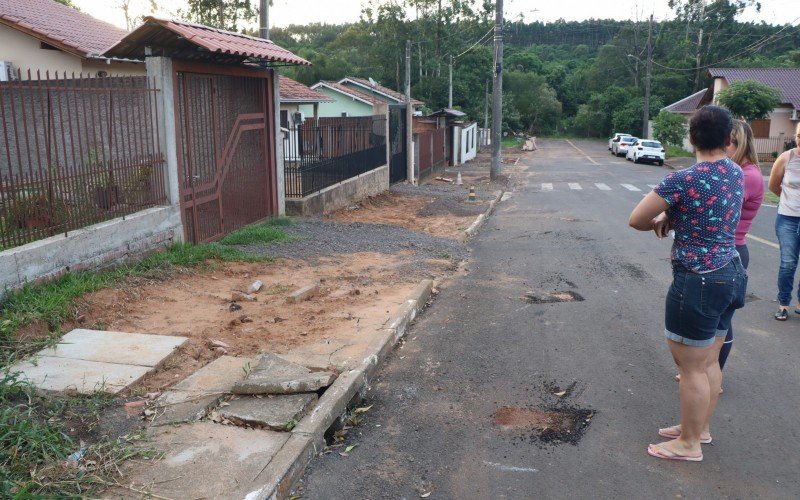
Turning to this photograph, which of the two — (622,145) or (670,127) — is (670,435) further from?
(670,127)

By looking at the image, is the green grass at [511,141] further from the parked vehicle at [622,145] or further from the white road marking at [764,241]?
the white road marking at [764,241]

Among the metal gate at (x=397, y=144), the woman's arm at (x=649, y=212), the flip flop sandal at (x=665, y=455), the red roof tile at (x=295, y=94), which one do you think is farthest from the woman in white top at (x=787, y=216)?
the red roof tile at (x=295, y=94)

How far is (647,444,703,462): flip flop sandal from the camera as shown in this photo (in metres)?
3.88

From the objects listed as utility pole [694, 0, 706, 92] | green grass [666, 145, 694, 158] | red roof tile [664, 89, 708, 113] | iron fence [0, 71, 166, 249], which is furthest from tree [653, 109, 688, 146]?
iron fence [0, 71, 166, 249]

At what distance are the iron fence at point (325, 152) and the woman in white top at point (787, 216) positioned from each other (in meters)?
8.72

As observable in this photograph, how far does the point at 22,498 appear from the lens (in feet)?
10.2

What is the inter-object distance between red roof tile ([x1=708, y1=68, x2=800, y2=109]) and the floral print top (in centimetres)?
3868

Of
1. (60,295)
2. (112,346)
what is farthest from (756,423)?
(60,295)

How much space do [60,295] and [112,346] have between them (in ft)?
3.56

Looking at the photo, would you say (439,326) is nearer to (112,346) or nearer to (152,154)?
(112,346)

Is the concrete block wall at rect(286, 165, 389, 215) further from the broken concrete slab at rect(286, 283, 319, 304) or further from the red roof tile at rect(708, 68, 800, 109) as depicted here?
the red roof tile at rect(708, 68, 800, 109)

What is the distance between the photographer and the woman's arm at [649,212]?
3.65 metres

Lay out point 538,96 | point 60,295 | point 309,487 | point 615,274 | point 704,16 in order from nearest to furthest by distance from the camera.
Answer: point 309,487, point 60,295, point 615,274, point 704,16, point 538,96

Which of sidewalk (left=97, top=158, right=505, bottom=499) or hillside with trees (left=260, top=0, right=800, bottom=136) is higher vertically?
hillside with trees (left=260, top=0, right=800, bottom=136)
